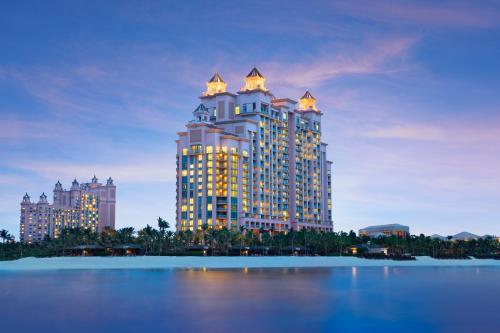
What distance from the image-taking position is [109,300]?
57875 mm

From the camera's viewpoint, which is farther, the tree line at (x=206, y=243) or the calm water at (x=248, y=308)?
the tree line at (x=206, y=243)

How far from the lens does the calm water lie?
41.1 meters

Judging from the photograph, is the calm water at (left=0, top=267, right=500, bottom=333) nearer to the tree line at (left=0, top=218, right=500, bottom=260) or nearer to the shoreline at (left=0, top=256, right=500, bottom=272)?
the shoreline at (left=0, top=256, right=500, bottom=272)

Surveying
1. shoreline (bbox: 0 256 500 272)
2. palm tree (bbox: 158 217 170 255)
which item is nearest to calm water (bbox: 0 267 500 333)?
shoreline (bbox: 0 256 500 272)

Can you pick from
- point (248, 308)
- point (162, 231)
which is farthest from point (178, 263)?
point (248, 308)

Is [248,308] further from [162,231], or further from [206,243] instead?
[206,243]

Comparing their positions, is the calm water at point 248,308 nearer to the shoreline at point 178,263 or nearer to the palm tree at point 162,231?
the shoreline at point 178,263

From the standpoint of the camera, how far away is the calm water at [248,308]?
41062mm

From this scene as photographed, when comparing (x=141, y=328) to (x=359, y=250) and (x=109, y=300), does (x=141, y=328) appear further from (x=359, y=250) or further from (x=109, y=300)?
(x=359, y=250)

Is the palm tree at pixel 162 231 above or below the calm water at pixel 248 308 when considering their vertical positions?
above

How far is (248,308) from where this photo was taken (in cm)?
5106

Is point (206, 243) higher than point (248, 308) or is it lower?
higher

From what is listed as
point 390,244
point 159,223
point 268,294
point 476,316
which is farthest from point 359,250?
point 476,316

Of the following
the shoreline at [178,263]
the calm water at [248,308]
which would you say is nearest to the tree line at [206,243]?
the shoreline at [178,263]
